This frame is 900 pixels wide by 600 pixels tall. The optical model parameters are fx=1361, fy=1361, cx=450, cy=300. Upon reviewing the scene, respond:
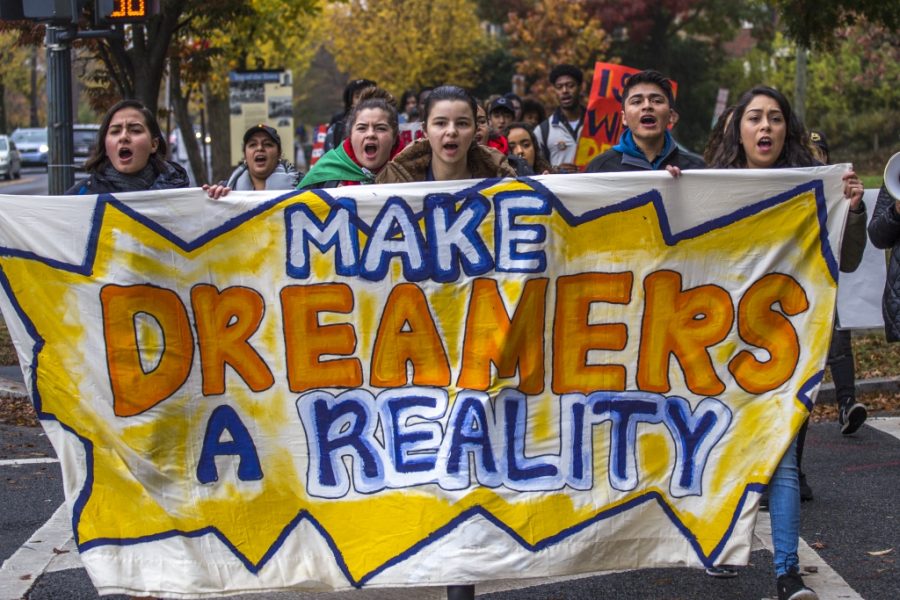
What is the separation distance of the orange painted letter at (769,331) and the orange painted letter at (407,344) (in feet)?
3.44

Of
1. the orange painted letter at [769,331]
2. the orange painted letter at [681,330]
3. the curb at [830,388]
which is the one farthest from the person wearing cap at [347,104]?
the curb at [830,388]

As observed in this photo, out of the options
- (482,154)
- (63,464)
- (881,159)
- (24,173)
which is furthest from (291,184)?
(24,173)

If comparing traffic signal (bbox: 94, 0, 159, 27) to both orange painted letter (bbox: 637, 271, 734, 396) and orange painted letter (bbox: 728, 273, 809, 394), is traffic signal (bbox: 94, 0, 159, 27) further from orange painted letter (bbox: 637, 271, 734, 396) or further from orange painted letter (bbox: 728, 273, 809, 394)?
orange painted letter (bbox: 728, 273, 809, 394)

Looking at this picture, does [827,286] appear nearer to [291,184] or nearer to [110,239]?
[110,239]

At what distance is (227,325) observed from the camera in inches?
185

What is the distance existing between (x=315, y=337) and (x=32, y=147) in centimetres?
4469

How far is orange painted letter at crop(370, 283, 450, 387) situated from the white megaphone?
1.96 metres

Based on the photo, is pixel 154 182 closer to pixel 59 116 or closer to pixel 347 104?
pixel 347 104

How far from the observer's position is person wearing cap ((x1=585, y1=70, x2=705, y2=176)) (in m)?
5.50

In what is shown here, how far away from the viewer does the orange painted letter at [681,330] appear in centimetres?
473

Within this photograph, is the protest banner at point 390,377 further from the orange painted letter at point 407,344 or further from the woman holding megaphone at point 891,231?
the woman holding megaphone at point 891,231

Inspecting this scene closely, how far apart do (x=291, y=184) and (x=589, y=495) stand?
3451 millimetres

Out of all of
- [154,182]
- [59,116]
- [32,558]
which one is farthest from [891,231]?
[59,116]

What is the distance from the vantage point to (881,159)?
33500 mm
